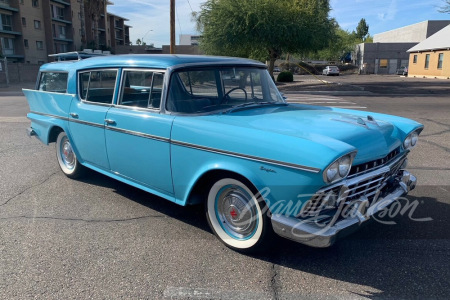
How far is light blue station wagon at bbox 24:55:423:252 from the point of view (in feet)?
9.23

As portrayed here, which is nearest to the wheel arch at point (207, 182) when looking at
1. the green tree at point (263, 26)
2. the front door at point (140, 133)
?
the front door at point (140, 133)

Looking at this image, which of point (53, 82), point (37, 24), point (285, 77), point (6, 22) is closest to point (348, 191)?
point (53, 82)

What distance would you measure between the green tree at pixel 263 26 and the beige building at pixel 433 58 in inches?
732

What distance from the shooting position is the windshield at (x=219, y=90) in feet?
12.2

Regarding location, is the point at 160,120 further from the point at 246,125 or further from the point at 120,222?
the point at 120,222

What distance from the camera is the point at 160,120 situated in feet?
12.0

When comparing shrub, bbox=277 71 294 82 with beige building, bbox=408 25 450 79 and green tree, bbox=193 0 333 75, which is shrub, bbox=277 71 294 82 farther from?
beige building, bbox=408 25 450 79

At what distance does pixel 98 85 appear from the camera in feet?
15.4

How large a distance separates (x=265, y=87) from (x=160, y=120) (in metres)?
1.41

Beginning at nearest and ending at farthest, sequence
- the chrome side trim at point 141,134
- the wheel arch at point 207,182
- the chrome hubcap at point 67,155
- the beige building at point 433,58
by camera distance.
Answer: the wheel arch at point 207,182, the chrome side trim at point 141,134, the chrome hubcap at point 67,155, the beige building at point 433,58

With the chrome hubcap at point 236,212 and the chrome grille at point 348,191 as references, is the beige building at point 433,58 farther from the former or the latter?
the chrome hubcap at point 236,212

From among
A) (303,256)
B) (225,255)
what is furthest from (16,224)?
(303,256)

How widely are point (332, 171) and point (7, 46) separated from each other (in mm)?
50524

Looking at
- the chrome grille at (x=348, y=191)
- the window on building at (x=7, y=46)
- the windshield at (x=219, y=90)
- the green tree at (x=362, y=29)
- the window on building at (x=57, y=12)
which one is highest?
the green tree at (x=362, y=29)
